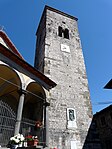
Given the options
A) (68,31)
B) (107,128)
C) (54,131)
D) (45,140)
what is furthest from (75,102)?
(68,31)

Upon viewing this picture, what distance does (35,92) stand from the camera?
1041 cm

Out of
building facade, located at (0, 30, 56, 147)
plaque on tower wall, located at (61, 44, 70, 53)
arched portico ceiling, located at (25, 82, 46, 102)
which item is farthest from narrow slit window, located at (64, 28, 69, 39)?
arched portico ceiling, located at (25, 82, 46, 102)

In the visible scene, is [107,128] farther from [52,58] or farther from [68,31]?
[68,31]

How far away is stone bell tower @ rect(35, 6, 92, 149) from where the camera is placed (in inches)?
363

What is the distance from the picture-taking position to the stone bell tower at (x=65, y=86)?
30.2 feet

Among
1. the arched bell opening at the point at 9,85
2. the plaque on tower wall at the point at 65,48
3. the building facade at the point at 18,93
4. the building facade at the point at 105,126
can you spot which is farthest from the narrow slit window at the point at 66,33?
the arched bell opening at the point at 9,85

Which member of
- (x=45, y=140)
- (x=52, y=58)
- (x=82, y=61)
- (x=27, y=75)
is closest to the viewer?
(x=45, y=140)

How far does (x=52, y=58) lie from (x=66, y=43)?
3278 millimetres

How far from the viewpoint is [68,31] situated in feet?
55.7

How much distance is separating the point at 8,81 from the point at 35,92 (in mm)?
3026

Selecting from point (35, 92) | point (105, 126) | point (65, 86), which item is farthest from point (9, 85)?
point (105, 126)

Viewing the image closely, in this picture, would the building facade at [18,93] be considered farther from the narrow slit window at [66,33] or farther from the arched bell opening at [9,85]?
the narrow slit window at [66,33]

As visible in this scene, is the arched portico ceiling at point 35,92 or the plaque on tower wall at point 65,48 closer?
the arched portico ceiling at point 35,92

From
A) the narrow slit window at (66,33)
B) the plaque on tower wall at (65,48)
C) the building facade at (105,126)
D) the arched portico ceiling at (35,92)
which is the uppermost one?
the narrow slit window at (66,33)
